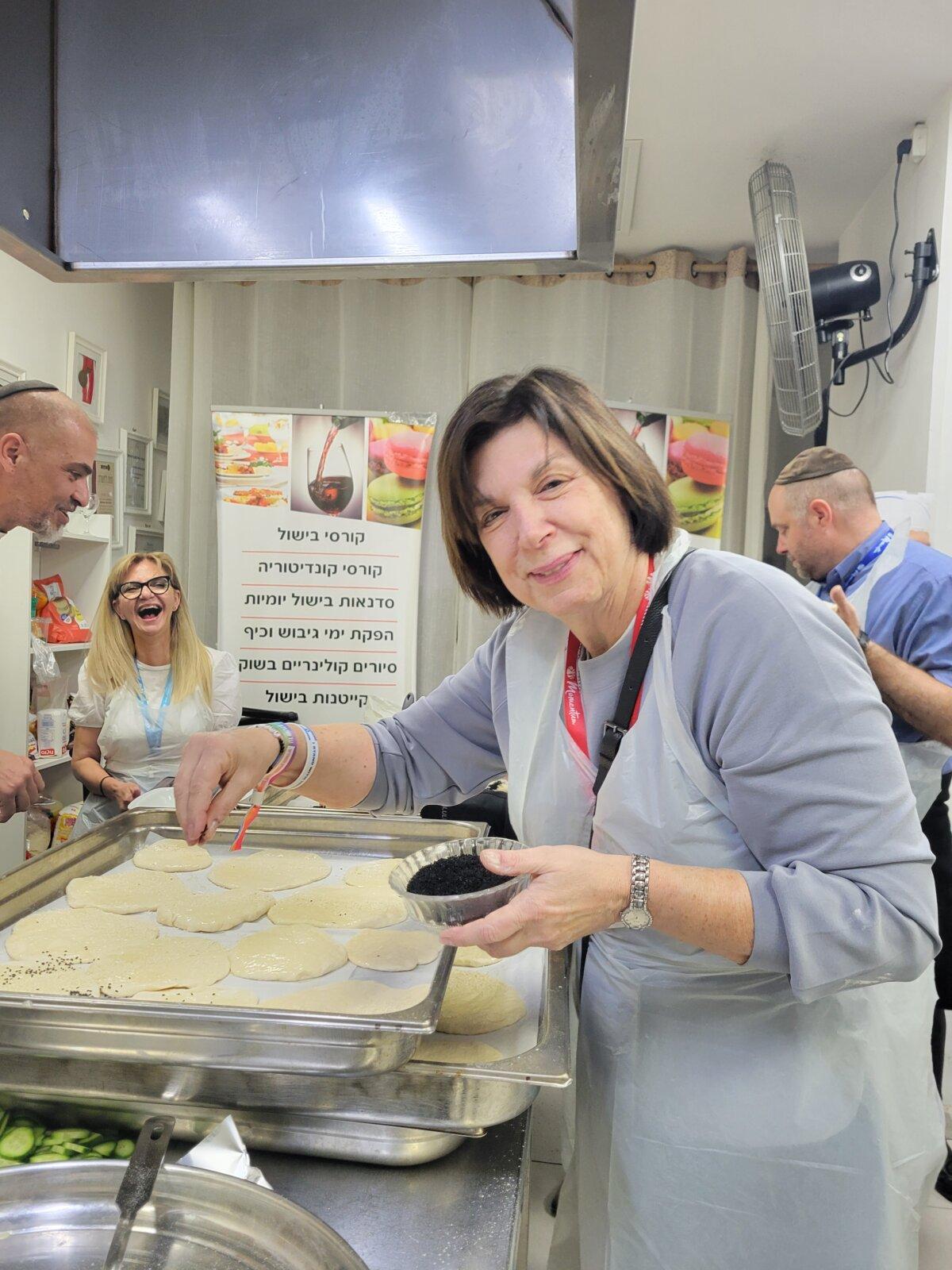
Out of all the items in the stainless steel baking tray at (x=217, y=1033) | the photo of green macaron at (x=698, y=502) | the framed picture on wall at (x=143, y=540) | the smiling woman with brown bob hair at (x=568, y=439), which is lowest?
the stainless steel baking tray at (x=217, y=1033)

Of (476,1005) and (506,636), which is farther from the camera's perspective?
(506,636)

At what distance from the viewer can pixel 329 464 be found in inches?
A: 156

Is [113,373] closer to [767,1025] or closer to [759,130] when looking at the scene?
[759,130]

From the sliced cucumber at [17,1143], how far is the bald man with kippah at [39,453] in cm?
146

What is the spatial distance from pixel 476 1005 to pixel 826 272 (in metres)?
2.74

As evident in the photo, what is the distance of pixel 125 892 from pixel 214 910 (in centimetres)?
15

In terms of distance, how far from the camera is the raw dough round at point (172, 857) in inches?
60.1

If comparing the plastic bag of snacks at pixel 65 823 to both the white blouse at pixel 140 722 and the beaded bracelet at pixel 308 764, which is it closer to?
the white blouse at pixel 140 722

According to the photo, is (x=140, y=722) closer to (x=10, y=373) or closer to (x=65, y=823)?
(x=65, y=823)

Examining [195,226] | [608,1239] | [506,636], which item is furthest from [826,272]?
[608,1239]

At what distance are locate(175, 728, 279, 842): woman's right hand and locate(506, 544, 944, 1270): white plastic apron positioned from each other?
502 mm

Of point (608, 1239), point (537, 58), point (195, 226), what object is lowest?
point (608, 1239)

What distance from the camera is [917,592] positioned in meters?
2.22

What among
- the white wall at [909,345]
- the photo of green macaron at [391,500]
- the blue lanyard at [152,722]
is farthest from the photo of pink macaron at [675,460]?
the blue lanyard at [152,722]
